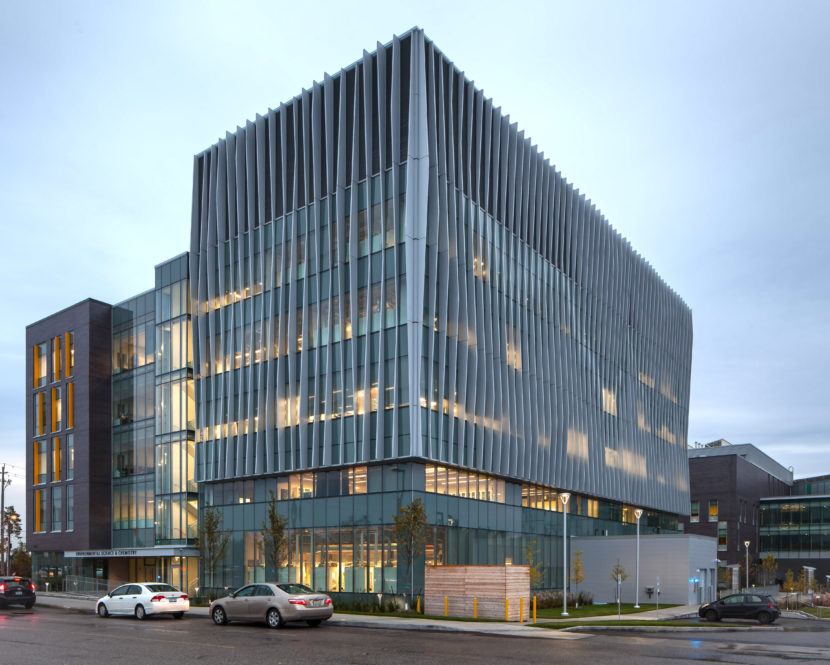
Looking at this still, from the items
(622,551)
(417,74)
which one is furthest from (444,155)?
(622,551)

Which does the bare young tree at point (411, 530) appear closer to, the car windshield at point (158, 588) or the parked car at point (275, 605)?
the parked car at point (275, 605)

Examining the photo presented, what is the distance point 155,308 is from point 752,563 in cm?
8088

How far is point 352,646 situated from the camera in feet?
69.7

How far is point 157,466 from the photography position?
53.3 m

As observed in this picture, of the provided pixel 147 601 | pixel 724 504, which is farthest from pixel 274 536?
pixel 724 504

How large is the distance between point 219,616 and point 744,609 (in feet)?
76.5

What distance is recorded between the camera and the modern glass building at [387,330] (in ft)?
133

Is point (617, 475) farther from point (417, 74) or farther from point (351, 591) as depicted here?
point (417, 74)

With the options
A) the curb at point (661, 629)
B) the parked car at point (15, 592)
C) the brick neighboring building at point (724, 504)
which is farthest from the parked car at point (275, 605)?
the brick neighboring building at point (724, 504)

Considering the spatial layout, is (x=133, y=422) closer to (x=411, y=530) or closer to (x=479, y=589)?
(x=411, y=530)

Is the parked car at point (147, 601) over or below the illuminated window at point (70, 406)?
below

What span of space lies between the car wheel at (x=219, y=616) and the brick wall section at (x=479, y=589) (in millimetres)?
8746

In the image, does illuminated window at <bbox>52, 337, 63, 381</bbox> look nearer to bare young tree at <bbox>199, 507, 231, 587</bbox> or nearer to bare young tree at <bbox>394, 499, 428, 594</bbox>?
bare young tree at <bbox>199, 507, 231, 587</bbox>

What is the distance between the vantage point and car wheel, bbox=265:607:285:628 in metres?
27.2
